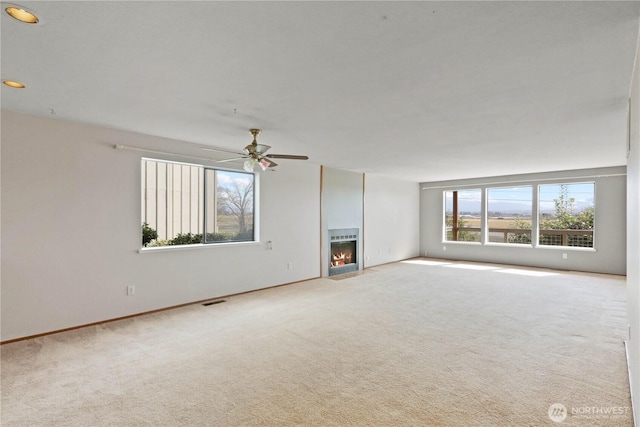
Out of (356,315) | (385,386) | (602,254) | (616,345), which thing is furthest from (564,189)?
(385,386)

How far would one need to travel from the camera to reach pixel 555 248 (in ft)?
25.6

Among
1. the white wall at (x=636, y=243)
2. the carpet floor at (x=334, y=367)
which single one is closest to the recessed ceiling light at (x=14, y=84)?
the carpet floor at (x=334, y=367)

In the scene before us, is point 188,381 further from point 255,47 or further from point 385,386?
point 255,47

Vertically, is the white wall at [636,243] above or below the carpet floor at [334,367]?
above

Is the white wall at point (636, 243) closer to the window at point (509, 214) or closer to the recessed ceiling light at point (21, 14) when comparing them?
the recessed ceiling light at point (21, 14)

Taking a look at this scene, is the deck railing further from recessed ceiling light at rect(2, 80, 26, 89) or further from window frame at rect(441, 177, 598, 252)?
recessed ceiling light at rect(2, 80, 26, 89)

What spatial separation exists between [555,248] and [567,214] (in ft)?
3.00

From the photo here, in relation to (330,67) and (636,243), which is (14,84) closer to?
(330,67)

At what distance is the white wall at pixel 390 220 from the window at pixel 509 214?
2123 millimetres

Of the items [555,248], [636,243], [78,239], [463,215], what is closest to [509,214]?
[463,215]

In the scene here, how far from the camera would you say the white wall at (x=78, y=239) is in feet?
11.2

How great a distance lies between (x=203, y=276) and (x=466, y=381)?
3885 mm

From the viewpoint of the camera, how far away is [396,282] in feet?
21.0

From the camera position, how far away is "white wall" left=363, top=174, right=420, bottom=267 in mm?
8391
